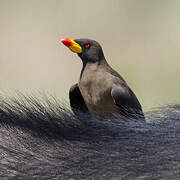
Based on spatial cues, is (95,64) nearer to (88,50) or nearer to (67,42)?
(88,50)

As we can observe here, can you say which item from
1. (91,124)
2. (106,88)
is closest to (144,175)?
(91,124)

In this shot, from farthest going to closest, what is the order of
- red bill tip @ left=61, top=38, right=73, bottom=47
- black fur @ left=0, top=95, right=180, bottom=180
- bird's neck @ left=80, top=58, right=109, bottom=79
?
bird's neck @ left=80, top=58, right=109, bottom=79 < red bill tip @ left=61, top=38, right=73, bottom=47 < black fur @ left=0, top=95, right=180, bottom=180

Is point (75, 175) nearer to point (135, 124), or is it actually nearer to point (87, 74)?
point (135, 124)

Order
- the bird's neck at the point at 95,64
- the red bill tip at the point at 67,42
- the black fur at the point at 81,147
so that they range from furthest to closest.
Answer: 1. the bird's neck at the point at 95,64
2. the red bill tip at the point at 67,42
3. the black fur at the point at 81,147

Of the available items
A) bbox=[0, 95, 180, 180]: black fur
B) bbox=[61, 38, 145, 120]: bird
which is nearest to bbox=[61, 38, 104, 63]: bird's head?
bbox=[61, 38, 145, 120]: bird

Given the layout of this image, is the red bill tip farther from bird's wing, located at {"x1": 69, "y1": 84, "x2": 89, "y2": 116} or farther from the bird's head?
bird's wing, located at {"x1": 69, "y1": 84, "x2": 89, "y2": 116}

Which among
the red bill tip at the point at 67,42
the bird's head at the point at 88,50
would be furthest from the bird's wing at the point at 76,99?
the red bill tip at the point at 67,42

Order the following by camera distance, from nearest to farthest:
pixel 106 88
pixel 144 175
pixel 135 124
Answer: pixel 144 175
pixel 135 124
pixel 106 88

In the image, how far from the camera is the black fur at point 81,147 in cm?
83

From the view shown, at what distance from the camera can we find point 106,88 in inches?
77.3

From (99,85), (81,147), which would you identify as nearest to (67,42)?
(99,85)

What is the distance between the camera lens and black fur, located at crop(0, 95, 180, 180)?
828mm

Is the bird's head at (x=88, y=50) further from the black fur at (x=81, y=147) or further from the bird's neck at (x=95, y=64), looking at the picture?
the black fur at (x=81, y=147)

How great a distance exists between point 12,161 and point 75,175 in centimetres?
14
